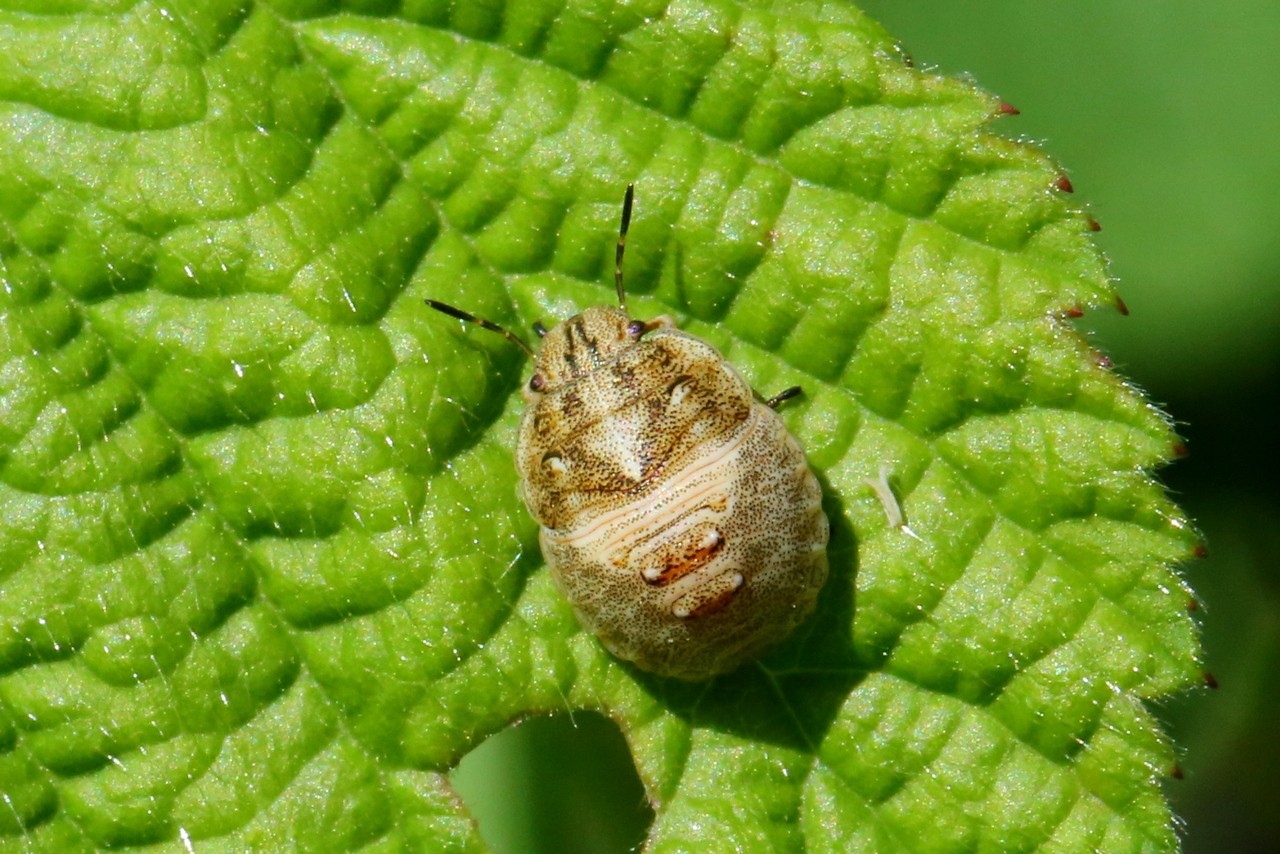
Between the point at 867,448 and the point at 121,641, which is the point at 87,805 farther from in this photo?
the point at 867,448

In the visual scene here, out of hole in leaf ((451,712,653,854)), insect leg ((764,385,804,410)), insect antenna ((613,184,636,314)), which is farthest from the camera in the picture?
hole in leaf ((451,712,653,854))

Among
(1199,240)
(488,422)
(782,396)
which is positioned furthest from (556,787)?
(1199,240)

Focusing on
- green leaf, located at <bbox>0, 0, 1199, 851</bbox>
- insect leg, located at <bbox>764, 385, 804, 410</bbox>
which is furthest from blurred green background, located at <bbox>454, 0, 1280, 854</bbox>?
insect leg, located at <bbox>764, 385, 804, 410</bbox>

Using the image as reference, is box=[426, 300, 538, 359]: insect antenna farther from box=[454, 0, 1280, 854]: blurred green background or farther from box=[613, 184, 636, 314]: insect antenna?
box=[454, 0, 1280, 854]: blurred green background

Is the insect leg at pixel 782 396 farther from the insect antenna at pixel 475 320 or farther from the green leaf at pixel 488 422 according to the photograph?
the insect antenna at pixel 475 320

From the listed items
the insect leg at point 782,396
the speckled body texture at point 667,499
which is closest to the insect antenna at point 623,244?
the speckled body texture at point 667,499
